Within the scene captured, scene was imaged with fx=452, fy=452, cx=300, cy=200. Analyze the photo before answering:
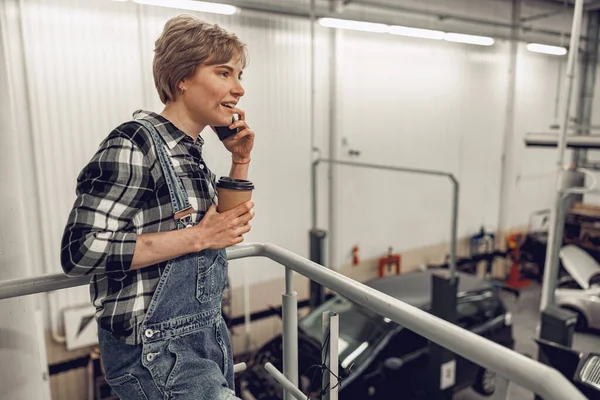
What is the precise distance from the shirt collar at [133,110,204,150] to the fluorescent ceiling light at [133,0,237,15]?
372 cm

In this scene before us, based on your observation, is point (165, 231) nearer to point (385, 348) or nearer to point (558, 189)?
point (385, 348)

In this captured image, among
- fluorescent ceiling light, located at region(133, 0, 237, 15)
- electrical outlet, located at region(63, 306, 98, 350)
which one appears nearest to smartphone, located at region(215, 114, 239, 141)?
fluorescent ceiling light, located at region(133, 0, 237, 15)

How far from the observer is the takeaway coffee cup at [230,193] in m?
1.23

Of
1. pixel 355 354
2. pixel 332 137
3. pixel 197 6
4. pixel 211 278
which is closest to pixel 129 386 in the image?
pixel 211 278

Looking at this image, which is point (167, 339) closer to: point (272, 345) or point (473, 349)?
point (473, 349)

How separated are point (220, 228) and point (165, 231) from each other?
0.14 metres

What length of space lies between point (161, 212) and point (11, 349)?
92 centimetres

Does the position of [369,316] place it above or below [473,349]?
below

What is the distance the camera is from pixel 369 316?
443cm

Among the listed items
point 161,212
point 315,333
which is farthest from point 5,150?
point 315,333

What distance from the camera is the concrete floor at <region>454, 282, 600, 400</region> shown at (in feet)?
17.1

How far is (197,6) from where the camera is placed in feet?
15.8

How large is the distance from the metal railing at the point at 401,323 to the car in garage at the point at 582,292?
5.97 meters

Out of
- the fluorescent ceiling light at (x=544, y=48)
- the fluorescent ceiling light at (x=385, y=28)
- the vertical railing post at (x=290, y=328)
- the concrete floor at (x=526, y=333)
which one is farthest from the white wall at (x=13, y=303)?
the fluorescent ceiling light at (x=544, y=48)
